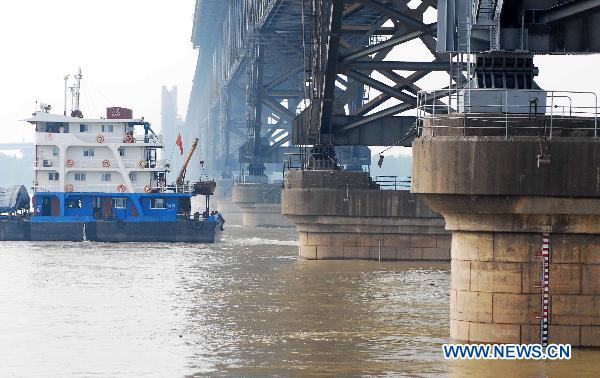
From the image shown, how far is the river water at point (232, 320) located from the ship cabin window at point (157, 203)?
68.4ft

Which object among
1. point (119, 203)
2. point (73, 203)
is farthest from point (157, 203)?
point (73, 203)

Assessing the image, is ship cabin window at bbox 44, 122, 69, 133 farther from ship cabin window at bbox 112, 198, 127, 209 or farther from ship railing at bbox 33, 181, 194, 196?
ship cabin window at bbox 112, 198, 127, 209

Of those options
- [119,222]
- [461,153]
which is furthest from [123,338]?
[119,222]

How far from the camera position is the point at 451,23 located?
3133 centimetres

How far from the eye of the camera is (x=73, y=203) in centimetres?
8119

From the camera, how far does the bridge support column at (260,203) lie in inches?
4065

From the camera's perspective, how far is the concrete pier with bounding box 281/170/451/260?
5241cm

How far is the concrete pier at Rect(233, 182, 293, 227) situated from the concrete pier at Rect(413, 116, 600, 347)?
79.3 m

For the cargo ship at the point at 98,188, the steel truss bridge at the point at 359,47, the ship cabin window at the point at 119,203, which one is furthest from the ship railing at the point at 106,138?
the steel truss bridge at the point at 359,47

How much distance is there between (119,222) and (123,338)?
1965 inches

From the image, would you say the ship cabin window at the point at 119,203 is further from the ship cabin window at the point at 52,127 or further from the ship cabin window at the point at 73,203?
the ship cabin window at the point at 52,127

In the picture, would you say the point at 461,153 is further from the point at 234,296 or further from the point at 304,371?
the point at 234,296

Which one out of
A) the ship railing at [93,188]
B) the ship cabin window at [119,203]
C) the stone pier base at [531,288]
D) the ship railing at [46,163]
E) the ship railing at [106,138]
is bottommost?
the stone pier base at [531,288]

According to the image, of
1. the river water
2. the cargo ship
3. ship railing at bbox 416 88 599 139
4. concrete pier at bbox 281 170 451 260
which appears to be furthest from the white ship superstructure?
ship railing at bbox 416 88 599 139
